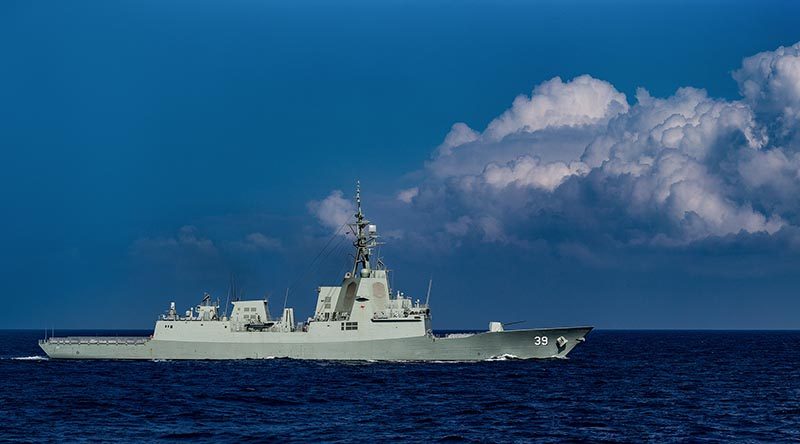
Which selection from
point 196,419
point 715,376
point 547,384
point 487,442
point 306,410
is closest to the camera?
point 487,442

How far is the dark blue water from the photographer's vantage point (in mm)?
31984

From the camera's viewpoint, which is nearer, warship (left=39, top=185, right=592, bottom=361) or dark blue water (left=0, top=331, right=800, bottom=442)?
dark blue water (left=0, top=331, right=800, bottom=442)

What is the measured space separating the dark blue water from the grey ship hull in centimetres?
76

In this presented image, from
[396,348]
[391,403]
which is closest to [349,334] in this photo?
[396,348]

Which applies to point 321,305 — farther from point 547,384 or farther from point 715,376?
point 715,376

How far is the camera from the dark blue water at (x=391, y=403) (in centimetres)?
3198

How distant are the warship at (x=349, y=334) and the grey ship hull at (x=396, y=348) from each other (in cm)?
6

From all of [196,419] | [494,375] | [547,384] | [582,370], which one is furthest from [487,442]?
[582,370]

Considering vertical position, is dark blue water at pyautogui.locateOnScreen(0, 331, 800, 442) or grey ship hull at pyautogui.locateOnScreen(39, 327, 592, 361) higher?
grey ship hull at pyautogui.locateOnScreen(39, 327, 592, 361)

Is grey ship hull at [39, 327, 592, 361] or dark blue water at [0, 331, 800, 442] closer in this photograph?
dark blue water at [0, 331, 800, 442]

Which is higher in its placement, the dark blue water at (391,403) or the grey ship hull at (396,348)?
the grey ship hull at (396,348)

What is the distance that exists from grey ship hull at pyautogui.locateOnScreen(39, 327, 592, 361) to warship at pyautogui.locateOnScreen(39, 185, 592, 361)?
0.21 feet

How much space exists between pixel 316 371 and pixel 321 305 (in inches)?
299

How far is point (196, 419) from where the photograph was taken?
115 feet
